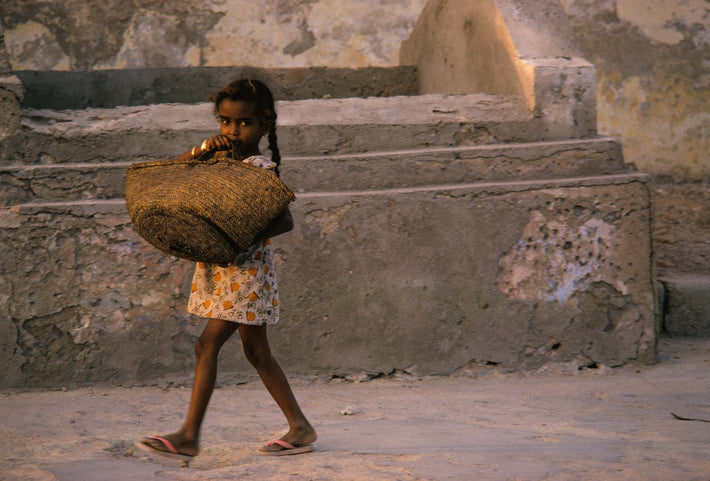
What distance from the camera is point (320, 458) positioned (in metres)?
2.43

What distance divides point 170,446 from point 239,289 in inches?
19.8

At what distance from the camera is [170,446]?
92.7 inches

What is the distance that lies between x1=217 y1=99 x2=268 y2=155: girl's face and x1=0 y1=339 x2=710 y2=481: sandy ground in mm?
973

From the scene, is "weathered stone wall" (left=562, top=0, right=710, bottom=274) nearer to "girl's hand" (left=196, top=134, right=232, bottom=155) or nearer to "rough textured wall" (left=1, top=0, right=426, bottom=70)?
"rough textured wall" (left=1, top=0, right=426, bottom=70)

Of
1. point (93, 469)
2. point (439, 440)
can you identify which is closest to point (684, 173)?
point (439, 440)

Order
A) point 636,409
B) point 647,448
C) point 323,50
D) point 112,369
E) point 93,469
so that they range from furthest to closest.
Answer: point 323,50 < point 112,369 < point 636,409 < point 647,448 < point 93,469

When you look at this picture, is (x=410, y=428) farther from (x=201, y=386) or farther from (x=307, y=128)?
(x=307, y=128)

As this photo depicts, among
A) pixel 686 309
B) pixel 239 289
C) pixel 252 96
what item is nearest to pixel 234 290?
pixel 239 289

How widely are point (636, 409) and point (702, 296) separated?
60.6 inches

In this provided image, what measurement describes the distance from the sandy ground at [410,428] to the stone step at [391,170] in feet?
2.82

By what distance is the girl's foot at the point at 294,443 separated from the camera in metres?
2.49

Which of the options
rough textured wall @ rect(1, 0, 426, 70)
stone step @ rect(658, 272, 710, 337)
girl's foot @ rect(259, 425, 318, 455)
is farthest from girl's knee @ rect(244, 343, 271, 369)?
rough textured wall @ rect(1, 0, 426, 70)

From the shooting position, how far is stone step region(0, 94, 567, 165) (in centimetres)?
350

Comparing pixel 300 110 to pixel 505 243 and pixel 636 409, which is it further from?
pixel 636 409
